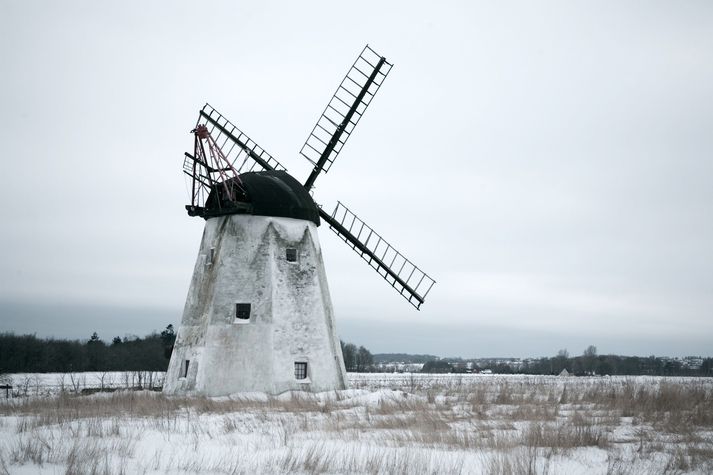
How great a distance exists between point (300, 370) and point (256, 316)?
2.34 meters

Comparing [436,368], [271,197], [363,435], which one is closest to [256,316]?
[271,197]

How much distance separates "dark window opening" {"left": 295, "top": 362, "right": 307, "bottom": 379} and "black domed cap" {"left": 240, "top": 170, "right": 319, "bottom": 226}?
521 centimetres

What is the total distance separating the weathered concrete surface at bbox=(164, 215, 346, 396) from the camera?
71.5 feet

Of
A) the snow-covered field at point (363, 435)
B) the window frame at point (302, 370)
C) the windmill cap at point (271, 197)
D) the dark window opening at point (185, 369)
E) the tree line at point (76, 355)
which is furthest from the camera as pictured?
the tree line at point (76, 355)

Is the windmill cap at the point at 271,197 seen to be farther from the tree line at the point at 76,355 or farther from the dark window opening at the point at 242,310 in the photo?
the tree line at the point at 76,355

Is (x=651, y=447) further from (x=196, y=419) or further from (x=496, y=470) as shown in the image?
(x=196, y=419)

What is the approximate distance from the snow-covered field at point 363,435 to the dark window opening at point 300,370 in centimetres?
332

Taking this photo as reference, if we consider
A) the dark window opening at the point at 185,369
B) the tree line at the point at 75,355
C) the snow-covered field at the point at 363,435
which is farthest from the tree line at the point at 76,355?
the snow-covered field at the point at 363,435

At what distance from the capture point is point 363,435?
12.6 meters

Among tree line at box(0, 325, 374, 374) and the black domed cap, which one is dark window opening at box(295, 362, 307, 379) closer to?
the black domed cap

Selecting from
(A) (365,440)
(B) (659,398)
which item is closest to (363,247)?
(B) (659,398)

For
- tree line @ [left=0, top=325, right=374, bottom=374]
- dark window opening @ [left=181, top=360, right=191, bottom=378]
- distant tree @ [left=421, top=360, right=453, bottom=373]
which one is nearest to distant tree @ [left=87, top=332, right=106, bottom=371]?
tree line @ [left=0, top=325, right=374, bottom=374]

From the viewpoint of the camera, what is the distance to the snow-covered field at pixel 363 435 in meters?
9.82

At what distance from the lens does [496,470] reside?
9195 millimetres
